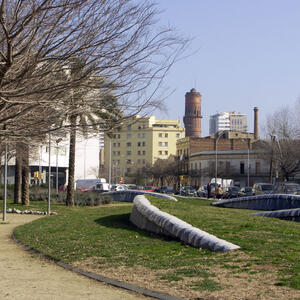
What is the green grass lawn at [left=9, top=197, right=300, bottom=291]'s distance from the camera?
9250 mm

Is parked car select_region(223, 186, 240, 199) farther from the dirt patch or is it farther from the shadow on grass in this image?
the dirt patch

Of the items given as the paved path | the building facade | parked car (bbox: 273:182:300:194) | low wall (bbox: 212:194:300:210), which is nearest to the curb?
the paved path

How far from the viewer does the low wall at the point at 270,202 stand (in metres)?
25.3

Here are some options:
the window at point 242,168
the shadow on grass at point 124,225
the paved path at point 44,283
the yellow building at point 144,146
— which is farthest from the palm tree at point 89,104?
the yellow building at point 144,146

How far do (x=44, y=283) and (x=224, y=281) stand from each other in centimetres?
305

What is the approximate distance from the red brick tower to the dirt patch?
→ 161606 mm

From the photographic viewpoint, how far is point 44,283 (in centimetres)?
962

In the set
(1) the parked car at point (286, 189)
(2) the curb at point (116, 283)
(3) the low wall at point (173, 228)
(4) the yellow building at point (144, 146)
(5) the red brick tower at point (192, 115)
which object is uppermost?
(5) the red brick tower at point (192, 115)

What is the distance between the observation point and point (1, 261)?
1252cm

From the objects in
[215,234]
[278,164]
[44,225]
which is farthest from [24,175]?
[278,164]

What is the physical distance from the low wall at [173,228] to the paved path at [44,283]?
2.61 meters

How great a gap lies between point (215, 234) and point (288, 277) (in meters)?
4.21

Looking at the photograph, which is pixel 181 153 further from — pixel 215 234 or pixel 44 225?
pixel 215 234

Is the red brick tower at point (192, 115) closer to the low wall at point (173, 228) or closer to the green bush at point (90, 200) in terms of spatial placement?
the green bush at point (90, 200)
